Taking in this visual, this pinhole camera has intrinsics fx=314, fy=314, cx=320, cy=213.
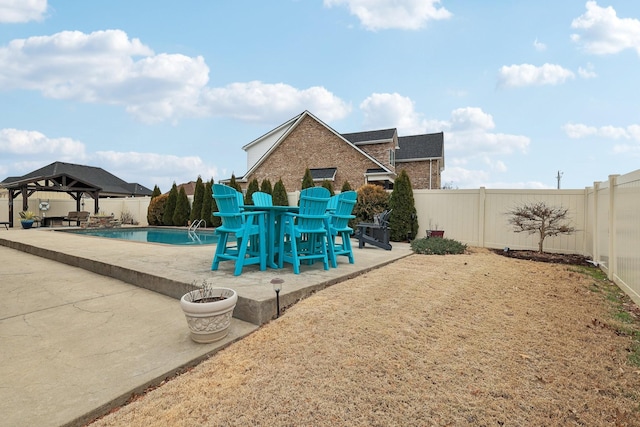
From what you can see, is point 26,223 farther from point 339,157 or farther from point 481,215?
point 481,215

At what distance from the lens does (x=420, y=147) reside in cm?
2098

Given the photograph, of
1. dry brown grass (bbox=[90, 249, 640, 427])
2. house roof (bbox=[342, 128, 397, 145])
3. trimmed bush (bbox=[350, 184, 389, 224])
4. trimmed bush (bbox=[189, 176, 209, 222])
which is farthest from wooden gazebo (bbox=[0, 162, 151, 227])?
dry brown grass (bbox=[90, 249, 640, 427])

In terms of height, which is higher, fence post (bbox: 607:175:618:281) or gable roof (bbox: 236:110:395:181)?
gable roof (bbox: 236:110:395:181)

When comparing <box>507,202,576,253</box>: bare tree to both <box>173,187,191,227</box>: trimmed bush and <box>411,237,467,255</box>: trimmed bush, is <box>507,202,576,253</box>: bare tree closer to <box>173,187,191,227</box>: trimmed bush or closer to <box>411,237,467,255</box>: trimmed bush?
<box>411,237,467,255</box>: trimmed bush

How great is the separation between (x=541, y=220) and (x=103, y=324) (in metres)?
8.19

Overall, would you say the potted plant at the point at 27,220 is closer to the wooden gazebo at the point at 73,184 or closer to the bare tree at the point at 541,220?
the wooden gazebo at the point at 73,184

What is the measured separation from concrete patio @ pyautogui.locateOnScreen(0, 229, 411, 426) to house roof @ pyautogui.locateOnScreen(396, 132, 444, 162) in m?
16.2

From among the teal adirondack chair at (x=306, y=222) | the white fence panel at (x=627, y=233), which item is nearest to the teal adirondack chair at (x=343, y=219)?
the teal adirondack chair at (x=306, y=222)

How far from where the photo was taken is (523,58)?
8.27 metres

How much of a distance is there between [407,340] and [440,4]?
7758 millimetres

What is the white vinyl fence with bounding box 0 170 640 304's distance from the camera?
3.80m

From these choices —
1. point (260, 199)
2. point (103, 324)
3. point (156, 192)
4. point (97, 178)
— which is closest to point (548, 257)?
point (260, 199)

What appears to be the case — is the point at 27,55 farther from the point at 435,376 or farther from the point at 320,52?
the point at 435,376

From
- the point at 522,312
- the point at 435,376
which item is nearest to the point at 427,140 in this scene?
the point at 522,312
